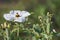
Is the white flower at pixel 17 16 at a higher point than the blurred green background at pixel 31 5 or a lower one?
lower

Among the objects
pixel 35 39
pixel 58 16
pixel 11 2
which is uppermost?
pixel 11 2

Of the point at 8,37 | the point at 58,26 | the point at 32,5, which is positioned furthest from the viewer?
the point at 32,5

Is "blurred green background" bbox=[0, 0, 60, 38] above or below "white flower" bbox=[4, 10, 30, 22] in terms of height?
above

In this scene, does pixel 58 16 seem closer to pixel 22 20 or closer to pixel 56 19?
pixel 56 19

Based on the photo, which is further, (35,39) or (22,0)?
(22,0)

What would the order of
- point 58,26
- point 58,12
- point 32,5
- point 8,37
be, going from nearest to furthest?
point 8,37
point 58,26
point 58,12
point 32,5

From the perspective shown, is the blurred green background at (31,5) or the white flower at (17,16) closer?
the white flower at (17,16)

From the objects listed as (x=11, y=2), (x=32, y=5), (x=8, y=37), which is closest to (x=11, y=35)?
(x=8, y=37)

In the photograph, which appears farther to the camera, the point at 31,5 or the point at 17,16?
the point at 31,5

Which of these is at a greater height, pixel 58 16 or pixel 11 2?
pixel 11 2

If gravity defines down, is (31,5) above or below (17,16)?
above

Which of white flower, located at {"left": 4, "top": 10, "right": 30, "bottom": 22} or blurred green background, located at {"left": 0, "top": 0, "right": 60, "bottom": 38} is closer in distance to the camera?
white flower, located at {"left": 4, "top": 10, "right": 30, "bottom": 22}
